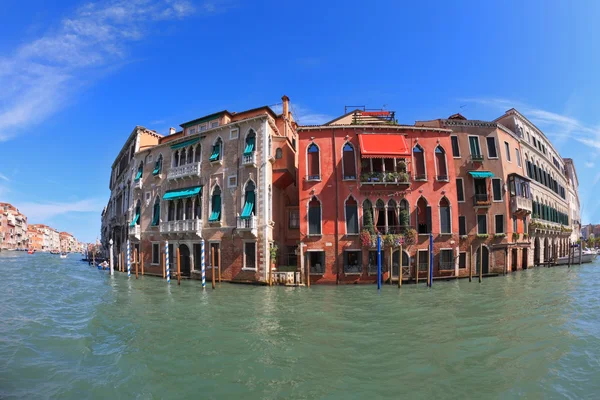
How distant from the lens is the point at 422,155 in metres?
19.4

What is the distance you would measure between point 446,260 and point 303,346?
14.1 m

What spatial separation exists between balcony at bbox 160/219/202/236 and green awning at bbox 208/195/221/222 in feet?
3.01

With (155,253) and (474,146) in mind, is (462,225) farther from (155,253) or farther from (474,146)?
(155,253)

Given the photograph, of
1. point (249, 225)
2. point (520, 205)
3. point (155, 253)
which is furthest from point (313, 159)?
point (520, 205)

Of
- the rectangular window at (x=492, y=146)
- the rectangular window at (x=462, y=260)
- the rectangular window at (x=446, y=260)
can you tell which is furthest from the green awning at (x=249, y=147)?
the rectangular window at (x=492, y=146)

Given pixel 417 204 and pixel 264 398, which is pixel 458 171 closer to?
pixel 417 204

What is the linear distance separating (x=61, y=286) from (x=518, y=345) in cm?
2197

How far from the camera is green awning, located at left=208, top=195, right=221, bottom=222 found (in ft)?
65.8

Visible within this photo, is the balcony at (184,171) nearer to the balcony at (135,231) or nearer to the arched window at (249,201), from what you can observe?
the arched window at (249,201)

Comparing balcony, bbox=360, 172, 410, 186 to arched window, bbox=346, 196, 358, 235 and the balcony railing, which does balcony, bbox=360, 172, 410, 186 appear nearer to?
arched window, bbox=346, 196, 358, 235

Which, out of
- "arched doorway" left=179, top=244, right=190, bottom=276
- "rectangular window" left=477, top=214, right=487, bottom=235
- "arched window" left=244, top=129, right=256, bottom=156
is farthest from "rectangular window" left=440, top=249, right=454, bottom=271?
"arched doorway" left=179, top=244, right=190, bottom=276

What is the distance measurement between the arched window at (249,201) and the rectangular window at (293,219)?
3494 mm

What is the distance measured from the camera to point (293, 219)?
21.7 meters

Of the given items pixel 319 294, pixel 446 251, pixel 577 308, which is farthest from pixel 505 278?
pixel 319 294
